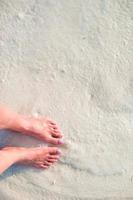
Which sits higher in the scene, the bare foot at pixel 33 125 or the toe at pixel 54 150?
the bare foot at pixel 33 125

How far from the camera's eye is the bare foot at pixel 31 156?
6.07 feet

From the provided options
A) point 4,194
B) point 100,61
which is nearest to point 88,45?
point 100,61

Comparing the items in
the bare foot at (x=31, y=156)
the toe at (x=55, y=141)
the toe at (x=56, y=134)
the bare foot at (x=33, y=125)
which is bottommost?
the bare foot at (x=31, y=156)

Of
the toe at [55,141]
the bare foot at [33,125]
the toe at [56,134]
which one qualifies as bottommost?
the toe at [55,141]

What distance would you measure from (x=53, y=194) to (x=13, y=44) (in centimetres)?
78

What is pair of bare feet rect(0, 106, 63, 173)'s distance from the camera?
73.0 inches

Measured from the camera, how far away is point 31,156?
190cm

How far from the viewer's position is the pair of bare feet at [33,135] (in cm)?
185

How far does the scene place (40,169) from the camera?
1.93m

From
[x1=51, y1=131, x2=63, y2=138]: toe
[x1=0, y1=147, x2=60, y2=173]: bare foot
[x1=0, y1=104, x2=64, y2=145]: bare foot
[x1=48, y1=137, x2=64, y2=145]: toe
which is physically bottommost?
[x1=0, y1=147, x2=60, y2=173]: bare foot

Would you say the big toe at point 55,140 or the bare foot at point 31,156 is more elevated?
the big toe at point 55,140

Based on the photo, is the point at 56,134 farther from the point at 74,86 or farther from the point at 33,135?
the point at 74,86

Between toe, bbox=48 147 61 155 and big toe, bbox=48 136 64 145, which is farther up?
big toe, bbox=48 136 64 145

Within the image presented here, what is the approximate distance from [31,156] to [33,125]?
156mm
